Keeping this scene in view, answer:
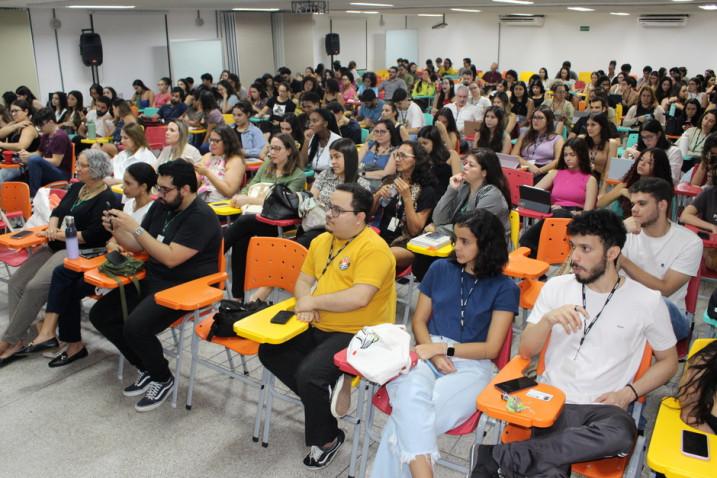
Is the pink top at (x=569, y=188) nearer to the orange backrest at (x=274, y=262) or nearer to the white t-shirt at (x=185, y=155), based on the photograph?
the orange backrest at (x=274, y=262)

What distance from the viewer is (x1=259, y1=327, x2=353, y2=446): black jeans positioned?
2943mm

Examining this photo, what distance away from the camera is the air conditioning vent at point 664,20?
1795 cm

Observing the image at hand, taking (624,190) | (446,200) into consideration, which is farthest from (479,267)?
(624,190)

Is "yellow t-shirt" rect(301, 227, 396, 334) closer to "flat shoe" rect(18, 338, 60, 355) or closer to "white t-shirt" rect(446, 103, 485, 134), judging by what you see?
"flat shoe" rect(18, 338, 60, 355)

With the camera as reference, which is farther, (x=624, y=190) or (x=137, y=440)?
(x=624, y=190)

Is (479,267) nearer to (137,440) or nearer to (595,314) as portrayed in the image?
(595,314)

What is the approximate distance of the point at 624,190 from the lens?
4.65 metres

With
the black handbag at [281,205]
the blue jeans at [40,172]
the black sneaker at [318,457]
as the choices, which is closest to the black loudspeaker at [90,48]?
the blue jeans at [40,172]

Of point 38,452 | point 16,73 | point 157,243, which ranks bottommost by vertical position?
point 38,452

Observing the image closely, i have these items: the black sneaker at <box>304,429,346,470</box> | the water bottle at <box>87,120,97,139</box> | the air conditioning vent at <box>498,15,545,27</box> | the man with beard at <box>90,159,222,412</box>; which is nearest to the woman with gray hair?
the man with beard at <box>90,159,222,412</box>

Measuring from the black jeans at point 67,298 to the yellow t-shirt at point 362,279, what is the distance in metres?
1.72

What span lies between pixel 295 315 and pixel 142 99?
35.9 ft

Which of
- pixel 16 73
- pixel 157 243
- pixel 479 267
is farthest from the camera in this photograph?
A: pixel 16 73

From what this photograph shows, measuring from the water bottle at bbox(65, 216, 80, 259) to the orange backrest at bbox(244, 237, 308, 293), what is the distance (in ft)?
3.85
